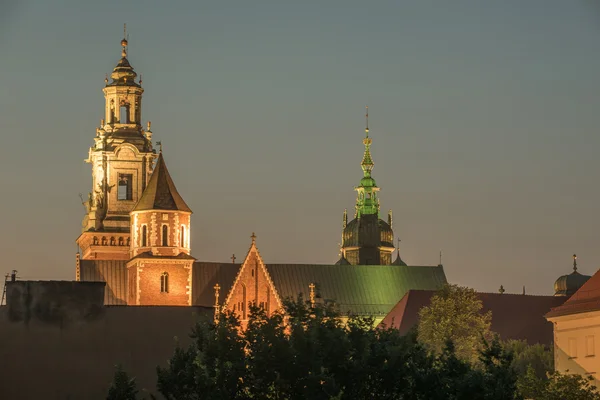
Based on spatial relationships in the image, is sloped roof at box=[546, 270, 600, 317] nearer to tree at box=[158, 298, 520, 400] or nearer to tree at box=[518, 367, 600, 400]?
tree at box=[518, 367, 600, 400]

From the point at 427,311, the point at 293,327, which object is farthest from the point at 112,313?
the point at 427,311

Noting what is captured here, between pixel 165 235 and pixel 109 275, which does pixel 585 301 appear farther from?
pixel 109 275

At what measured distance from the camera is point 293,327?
78875 mm

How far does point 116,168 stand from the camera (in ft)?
616

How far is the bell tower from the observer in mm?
184250

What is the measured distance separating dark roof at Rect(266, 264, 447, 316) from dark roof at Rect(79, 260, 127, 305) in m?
14.7

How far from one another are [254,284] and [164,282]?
797 centimetres

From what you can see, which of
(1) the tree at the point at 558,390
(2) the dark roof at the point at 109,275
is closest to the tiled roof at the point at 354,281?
(2) the dark roof at the point at 109,275

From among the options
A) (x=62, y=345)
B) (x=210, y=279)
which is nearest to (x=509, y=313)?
(x=210, y=279)

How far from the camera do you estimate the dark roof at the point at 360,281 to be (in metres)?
180

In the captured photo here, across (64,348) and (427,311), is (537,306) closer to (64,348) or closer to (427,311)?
(427,311)

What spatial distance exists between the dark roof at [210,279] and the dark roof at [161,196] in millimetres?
8004

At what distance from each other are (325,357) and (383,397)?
108 inches

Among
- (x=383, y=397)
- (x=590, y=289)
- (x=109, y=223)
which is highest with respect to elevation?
(x=109, y=223)
